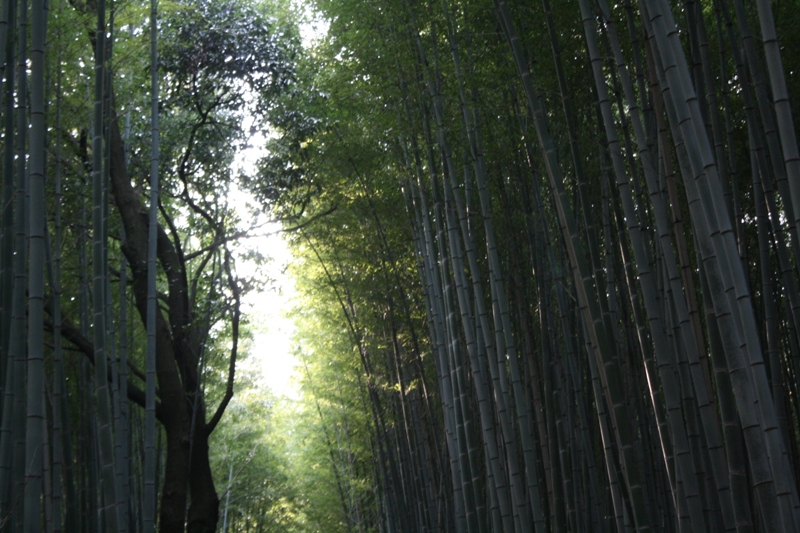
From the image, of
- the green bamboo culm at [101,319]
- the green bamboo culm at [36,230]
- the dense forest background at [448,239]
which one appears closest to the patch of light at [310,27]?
the dense forest background at [448,239]

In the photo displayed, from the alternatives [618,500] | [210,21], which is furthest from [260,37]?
[618,500]

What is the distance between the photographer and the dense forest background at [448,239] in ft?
8.63

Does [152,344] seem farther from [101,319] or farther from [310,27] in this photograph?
[310,27]

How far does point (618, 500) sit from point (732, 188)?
4.58 feet

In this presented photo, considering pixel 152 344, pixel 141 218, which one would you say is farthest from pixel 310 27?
pixel 152 344

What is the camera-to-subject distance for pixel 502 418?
12.3 ft

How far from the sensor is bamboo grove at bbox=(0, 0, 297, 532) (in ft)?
13.7

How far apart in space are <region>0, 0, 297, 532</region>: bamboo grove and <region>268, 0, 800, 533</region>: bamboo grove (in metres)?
0.68

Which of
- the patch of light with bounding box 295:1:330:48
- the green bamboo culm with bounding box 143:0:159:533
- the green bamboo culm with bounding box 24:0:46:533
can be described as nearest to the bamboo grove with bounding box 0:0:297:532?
the green bamboo culm with bounding box 143:0:159:533

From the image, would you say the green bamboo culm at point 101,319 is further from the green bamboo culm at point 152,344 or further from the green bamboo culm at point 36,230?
the green bamboo culm at point 152,344

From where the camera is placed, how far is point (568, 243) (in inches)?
114

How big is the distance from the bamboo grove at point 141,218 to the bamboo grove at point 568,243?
684mm

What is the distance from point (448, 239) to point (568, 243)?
7.23ft

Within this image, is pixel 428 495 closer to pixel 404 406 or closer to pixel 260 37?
pixel 404 406
